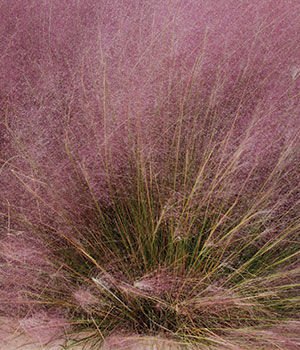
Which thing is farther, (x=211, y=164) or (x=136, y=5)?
(x=136, y=5)

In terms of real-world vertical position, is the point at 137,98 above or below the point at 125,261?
above

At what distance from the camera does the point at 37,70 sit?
795 millimetres

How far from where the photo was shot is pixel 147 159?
74 centimetres

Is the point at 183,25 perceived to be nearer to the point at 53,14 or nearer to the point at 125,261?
the point at 53,14

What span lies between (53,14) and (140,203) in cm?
45

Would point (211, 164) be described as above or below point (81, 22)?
below

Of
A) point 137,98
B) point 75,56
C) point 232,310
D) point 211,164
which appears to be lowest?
point 232,310

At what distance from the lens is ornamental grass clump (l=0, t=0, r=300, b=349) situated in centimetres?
70

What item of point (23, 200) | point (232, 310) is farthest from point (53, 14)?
point (232, 310)

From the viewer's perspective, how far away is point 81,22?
32.5 inches

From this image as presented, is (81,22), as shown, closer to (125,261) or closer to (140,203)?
(140,203)

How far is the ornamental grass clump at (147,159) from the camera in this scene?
0.70 metres

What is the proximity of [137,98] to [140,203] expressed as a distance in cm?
20

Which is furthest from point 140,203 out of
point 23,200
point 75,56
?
point 75,56
